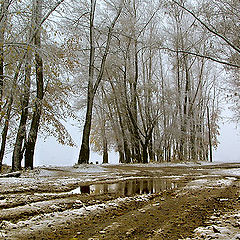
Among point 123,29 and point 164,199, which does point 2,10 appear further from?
point 123,29

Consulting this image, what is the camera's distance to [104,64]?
46.5 ft

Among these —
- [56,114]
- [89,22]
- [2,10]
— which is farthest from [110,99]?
[2,10]

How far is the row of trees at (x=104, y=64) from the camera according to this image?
723 cm

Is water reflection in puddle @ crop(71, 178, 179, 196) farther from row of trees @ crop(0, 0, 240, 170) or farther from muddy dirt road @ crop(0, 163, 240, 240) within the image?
row of trees @ crop(0, 0, 240, 170)

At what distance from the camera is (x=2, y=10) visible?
20.0ft

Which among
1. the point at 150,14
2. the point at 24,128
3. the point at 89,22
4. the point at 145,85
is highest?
the point at 150,14

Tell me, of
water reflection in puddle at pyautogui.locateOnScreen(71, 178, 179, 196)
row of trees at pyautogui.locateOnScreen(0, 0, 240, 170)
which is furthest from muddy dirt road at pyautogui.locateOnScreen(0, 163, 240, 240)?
row of trees at pyautogui.locateOnScreen(0, 0, 240, 170)

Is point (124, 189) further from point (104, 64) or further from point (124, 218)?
point (104, 64)

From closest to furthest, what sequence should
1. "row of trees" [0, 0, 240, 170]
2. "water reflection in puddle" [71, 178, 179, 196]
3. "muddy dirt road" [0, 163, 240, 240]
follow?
"muddy dirt road" [0, 163, 240, 240]
"water reflection in puddle" [71, 178, 179, 196]
"row of trees" [0, 0, 240, 170]

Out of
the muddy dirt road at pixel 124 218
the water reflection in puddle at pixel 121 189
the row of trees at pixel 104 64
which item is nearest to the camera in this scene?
the muddy dirt road at pixel 124 218

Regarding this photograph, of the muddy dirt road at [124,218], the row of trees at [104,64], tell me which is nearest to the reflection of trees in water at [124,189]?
the muddy dirt road at [124,218]

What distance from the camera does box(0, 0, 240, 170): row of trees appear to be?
723 centimetres

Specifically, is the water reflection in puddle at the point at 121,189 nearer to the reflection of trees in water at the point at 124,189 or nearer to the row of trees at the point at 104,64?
the reflection of trees in water at the point at 124,189

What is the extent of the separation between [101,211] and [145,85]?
616 inches
